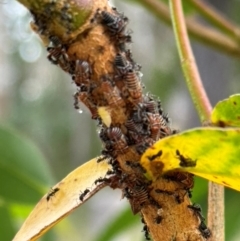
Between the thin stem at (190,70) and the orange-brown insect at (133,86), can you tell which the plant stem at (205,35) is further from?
the orange-brown insect at (133,86)

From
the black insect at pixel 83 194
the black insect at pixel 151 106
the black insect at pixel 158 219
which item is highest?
the black insect at pixel 151 106

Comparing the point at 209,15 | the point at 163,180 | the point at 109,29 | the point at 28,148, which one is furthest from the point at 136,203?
the point at 209,15

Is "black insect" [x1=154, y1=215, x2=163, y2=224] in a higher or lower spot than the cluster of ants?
lower

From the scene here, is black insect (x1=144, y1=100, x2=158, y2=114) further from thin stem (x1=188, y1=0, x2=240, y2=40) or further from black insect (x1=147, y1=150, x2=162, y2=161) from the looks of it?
Result: thin stem (x1=188, y1=0, x2=240, y2=40)

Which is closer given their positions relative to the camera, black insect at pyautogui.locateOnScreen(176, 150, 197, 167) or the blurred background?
black insect at pyautogui.locateOnScreen(176, 150, 197, 167)

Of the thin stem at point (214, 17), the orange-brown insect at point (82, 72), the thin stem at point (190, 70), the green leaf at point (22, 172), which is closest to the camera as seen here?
the orange-brown insect at point (82, 72)

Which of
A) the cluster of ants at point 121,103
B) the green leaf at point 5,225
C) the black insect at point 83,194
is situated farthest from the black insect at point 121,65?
the green leaf at point 5,225

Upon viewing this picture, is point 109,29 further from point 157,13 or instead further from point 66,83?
point 66,83

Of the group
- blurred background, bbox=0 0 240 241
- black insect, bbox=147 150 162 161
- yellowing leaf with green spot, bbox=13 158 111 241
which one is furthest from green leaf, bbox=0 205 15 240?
black insect, bbox=147 150 162 161
